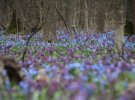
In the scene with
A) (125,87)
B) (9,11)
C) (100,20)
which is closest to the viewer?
(125,87)

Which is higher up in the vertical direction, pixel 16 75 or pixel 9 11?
pixel 16 75

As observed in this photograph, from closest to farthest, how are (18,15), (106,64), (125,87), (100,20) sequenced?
(125,87) → (106,64) → (100,20) → (18,15)

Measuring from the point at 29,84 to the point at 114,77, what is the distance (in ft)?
2.42

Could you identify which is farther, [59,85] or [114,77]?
[114,77]

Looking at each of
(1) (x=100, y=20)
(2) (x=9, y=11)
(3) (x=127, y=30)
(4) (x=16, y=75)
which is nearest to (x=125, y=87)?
(4) (x=16, y=75)

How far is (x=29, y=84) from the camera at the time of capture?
3.44 metres

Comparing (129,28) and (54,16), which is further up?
(54,16)

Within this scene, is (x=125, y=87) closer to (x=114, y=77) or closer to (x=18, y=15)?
(x=114, y=77)

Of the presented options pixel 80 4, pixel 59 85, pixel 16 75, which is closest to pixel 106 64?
pixel 16 75

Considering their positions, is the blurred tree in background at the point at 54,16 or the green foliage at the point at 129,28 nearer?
the blurred tree in background at the point at 54,16

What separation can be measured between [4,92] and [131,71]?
1263 millimetres

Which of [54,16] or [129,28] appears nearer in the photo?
[129,28]

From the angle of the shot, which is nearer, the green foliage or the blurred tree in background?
the blurred tree in background

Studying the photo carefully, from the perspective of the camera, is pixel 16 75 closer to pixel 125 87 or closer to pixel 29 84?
pixel 29 84
